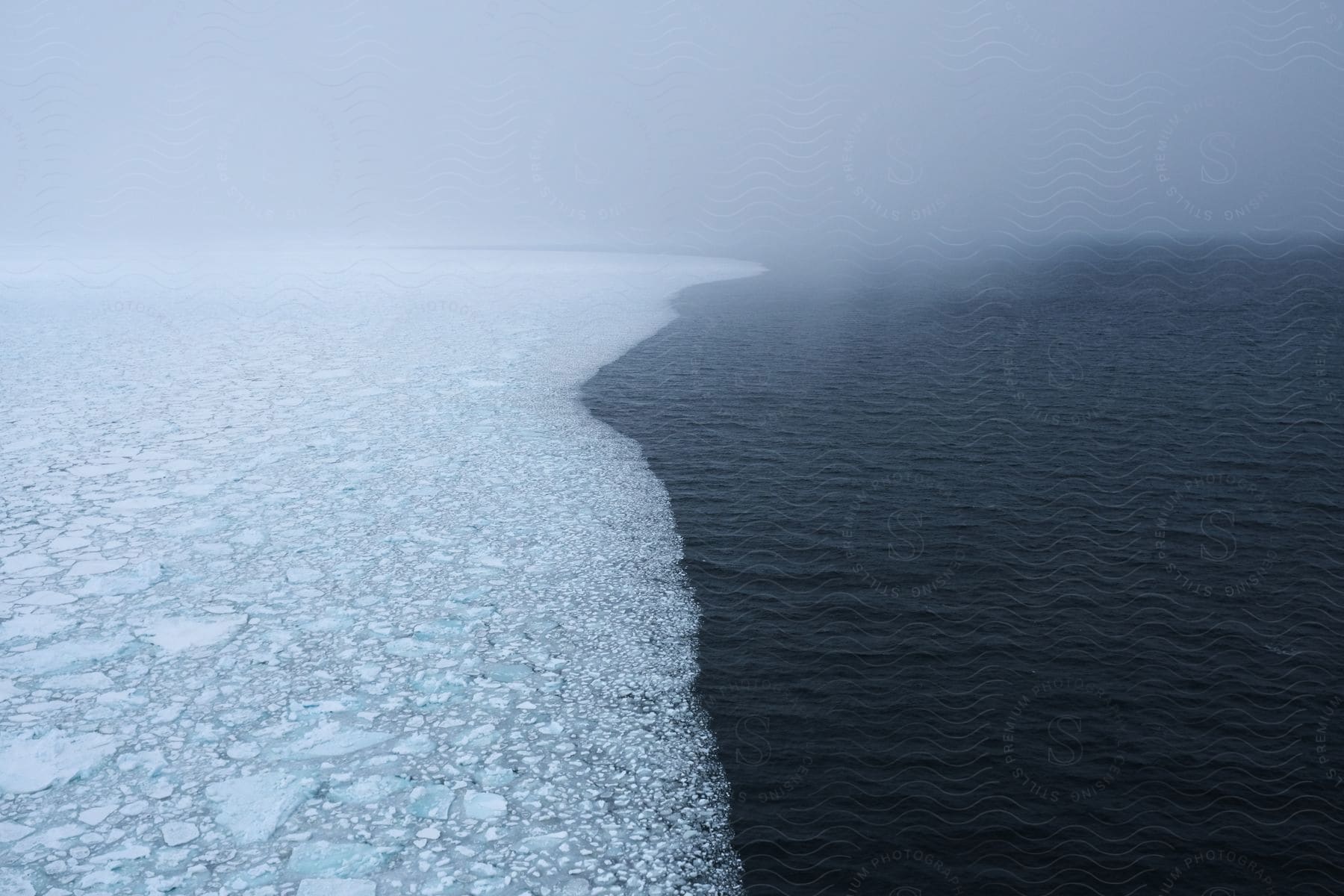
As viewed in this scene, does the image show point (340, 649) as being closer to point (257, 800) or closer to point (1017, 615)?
point (257, 800)

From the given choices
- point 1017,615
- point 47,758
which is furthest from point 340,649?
point 1017,615

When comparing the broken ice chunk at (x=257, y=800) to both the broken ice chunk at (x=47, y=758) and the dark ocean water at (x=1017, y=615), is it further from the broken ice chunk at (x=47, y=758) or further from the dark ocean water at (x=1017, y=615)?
the dark ocean water at (x=1017, y=615)

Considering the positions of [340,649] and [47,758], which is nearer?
[47,758]

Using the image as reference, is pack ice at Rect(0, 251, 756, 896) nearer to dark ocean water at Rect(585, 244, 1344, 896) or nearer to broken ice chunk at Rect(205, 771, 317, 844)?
broken ice chunk at Rect(205, 771, 317, 844)

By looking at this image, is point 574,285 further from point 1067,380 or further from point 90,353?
point 1067,380

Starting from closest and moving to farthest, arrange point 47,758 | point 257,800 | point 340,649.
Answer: point 257,800 → point 47,758 → point 340,649

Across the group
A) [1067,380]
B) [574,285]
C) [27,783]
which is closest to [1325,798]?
[27,783]

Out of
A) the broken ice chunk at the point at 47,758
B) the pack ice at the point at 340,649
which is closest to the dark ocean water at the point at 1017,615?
the pack ice at the point at 340,649
